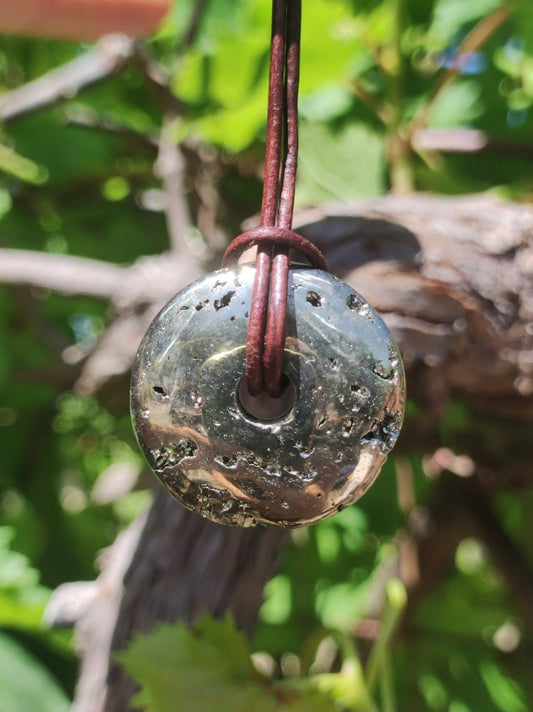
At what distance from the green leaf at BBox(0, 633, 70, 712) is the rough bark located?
234 millimetres

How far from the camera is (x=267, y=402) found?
0.38 m

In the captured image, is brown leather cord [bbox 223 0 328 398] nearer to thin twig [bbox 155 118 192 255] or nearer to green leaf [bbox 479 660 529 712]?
thin twig [bbox 155 118 192 255]

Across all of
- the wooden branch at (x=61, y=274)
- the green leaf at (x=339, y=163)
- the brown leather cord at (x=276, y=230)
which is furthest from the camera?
the green leaf at (x=339, y=163)

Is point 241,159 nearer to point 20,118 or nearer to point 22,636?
point 20,118

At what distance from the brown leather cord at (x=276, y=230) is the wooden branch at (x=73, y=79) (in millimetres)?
801

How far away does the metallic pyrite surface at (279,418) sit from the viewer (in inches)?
14.7

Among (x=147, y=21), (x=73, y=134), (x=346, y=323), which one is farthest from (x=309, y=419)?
(x=73, y=134)

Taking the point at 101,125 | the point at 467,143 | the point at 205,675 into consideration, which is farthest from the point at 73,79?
the point at 205,675

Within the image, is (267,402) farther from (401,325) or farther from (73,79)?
(73,79)

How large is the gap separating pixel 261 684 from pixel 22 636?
0.50 metres

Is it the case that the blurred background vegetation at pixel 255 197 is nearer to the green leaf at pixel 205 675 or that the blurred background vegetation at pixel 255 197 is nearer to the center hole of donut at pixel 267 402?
the green leaf at pixel 205 675

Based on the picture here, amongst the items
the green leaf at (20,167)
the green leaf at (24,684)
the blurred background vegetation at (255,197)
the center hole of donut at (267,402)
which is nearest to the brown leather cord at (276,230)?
the center hole of donut at (267,402)

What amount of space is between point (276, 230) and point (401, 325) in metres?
0.30

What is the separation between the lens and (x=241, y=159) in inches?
47.3
